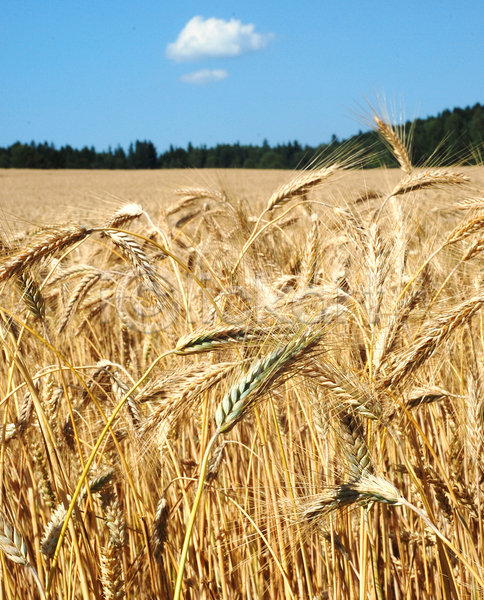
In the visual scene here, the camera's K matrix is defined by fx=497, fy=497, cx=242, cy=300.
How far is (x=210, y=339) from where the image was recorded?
117 centimetres

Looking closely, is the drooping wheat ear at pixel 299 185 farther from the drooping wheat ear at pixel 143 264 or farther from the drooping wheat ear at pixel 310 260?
the drooping wheat ear at pixel 143 264

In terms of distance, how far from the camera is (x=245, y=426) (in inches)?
86.1

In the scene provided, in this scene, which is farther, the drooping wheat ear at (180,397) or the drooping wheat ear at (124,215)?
the drooping wheat ear at (124,215)

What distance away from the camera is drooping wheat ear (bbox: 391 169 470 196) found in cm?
234

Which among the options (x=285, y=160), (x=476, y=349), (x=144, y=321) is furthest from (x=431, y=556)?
(x=285, y=160)

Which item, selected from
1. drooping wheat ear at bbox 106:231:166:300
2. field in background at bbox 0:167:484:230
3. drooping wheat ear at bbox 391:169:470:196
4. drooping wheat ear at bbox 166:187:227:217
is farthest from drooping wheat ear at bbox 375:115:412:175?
drooping wheat ear at bbox 106:231:166:300

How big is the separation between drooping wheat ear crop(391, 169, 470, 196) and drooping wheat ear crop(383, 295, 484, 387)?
1.14 meters

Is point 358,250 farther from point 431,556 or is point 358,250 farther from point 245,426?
point 431,556

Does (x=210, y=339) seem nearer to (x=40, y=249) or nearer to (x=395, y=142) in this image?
(x=40, y=249)

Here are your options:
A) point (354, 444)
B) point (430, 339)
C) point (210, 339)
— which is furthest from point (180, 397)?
point (430, 339)

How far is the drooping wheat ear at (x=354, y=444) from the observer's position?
42.8 inches

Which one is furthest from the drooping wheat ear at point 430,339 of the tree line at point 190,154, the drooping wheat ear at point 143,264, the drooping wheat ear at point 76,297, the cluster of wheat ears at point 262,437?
the tree line at point 190,154

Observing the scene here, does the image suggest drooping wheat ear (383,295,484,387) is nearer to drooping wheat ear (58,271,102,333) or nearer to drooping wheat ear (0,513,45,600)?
drooping wheat ear (0,513,45,600)

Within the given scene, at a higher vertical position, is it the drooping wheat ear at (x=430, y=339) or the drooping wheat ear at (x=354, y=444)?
the drooping wheat ear at (x=430, y=339)
